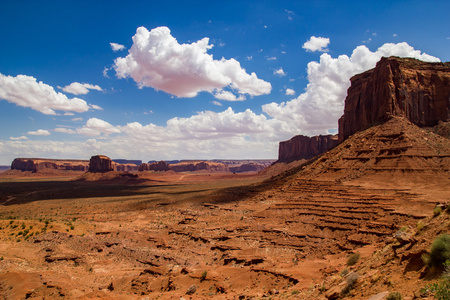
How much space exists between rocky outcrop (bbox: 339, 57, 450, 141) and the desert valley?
22cm

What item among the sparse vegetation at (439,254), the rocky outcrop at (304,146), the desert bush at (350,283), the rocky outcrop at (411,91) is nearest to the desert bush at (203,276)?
the desert bush at (350,283)

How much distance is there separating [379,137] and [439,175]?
1200cm

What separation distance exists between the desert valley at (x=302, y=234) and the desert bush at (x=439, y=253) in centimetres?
5

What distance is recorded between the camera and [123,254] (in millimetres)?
19312

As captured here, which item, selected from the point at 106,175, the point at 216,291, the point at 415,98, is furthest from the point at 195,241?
the point at 106,175

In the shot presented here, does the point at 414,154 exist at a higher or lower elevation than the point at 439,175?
higher

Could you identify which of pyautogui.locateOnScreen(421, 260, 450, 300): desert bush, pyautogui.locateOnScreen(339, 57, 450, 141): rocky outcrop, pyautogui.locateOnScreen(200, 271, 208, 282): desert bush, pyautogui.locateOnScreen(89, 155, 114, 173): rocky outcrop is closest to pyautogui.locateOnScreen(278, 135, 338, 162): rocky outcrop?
pyautogui.locateOnScreen(339, 57, 450, 141): rocky outcrop

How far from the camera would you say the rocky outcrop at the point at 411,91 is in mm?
46188

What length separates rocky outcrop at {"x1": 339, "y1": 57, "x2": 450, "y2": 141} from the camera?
4619 cm

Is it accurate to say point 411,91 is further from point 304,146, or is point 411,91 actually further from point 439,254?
point 304,146

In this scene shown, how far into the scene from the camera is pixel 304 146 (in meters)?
128

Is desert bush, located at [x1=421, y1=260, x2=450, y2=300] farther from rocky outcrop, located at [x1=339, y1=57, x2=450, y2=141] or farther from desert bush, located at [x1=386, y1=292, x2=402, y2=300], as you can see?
rocky outcrop, located at [x1=339, y1=57, x2=450, y2=141]

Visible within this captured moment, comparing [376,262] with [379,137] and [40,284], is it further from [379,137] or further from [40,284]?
[379,137]

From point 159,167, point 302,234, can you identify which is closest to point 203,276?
point 302,234
